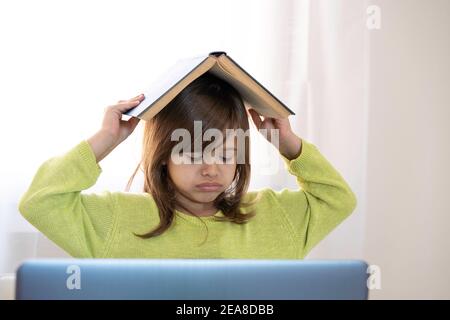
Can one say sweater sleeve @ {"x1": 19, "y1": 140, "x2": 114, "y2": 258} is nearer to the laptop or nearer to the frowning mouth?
the frowning mouth

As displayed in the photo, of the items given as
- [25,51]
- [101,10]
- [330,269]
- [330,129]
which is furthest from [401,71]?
[330,269]

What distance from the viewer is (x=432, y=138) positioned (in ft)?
5.59

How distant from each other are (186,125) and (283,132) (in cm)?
19

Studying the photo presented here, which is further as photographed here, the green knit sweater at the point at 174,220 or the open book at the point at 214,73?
the green knit sweater at the point at 174,220

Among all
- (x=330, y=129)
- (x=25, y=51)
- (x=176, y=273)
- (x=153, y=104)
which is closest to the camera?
(x=176, y=273)

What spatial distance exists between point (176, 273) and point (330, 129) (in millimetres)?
1235

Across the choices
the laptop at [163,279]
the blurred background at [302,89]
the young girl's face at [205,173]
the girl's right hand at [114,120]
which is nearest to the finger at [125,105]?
the girl's right hand at [114,120]

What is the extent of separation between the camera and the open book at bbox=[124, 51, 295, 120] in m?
0.89

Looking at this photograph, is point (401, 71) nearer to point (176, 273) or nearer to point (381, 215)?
point (381, 215)

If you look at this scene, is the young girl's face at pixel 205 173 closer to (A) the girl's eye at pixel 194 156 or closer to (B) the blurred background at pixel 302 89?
(A) the girl's eye at pixel 194 156

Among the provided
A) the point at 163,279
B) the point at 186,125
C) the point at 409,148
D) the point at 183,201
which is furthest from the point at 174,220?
the point at 409,148

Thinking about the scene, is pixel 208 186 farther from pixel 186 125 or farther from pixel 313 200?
pixel 313 200

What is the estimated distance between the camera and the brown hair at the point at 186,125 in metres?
1.05

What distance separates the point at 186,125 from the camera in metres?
1.04
